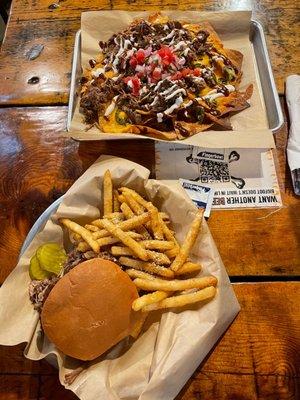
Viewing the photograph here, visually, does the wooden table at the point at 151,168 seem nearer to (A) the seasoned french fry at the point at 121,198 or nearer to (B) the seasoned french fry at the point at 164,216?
(B) the seasoned french fry at the point at 164,216

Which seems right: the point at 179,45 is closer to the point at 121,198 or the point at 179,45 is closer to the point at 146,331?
the point at 121,198

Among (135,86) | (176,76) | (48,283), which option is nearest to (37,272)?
(48,283)

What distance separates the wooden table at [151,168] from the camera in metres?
1.46

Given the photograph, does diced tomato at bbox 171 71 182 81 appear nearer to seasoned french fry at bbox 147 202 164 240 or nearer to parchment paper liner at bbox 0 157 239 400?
parchment paper liner at bbox 0 157 239 400

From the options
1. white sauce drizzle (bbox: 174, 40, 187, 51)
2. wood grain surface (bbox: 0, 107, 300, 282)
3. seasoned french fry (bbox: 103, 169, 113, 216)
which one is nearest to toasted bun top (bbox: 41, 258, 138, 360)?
seasoned french fry (bbox: 103, 169, 113, 216)

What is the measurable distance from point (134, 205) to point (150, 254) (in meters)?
0.22

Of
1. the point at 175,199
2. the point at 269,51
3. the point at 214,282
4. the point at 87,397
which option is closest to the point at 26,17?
the point at 269,51

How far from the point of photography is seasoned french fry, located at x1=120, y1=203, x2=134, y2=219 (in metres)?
1.58

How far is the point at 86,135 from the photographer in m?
1.83

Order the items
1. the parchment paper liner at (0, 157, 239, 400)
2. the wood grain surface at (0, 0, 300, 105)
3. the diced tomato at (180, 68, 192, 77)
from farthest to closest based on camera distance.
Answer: the wood grain surface at (0, 0, 300, 105) → the diced tomato at (180, 68, 192, 77) → the parchment paper liner at (0, 157, 239, 400)

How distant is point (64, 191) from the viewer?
6.36 ft

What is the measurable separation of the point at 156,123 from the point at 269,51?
0.91 meters

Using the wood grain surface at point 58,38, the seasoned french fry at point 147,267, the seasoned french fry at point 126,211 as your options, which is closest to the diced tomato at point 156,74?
the wood grain surface at point 58,38

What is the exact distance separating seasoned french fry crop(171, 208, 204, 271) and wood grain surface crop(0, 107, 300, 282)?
27cm
